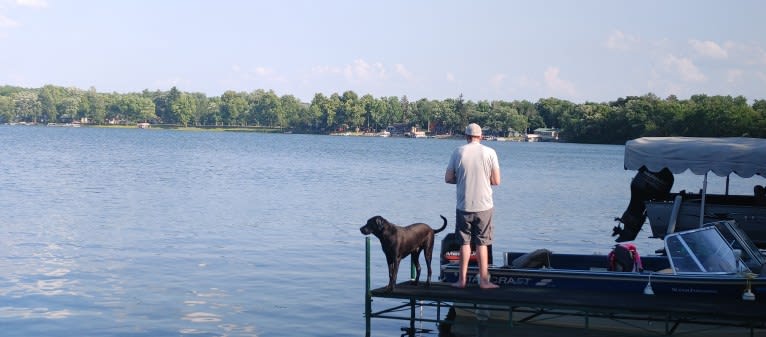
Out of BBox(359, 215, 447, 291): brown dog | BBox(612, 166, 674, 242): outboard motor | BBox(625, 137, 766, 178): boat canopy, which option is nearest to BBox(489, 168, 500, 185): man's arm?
BBox(359, 215, 447, 291): brown dog

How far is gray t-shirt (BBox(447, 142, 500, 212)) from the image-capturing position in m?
11.9

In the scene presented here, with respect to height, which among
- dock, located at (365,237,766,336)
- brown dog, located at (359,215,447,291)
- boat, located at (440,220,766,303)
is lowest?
dock, located at (365,237,766,336)

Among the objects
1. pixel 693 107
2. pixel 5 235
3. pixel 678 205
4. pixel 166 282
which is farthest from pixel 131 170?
pixel 693 107

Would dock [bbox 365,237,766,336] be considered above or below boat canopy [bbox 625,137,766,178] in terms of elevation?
below

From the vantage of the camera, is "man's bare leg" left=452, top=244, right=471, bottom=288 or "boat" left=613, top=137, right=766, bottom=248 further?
"boat" left=613, top=137, right=766, bottom=248

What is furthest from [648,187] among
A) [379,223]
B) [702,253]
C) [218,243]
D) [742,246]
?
[218,243]

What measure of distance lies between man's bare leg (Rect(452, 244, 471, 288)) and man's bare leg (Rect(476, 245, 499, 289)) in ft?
0.43

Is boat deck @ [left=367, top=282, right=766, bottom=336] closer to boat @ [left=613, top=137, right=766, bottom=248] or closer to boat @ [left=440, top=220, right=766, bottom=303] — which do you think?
boat @ [left=440, top=220, right=766, bottom=303]

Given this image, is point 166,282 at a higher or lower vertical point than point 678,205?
lower

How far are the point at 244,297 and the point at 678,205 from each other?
Answer: 743 cm

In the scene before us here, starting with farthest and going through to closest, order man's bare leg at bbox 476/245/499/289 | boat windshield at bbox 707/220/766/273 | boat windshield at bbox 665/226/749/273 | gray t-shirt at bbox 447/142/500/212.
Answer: boat windshield at bbox 707/220/766/273 < boat windshield at bbox 665/226/749/273 < man's bare leg at bbox 476/245/499/289 < gray t-shirt at bbox 447/142/500/212

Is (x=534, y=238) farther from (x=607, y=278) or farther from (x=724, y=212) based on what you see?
(x=607, y=278)

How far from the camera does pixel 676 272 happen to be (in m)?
12.7

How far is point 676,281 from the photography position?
12234mm
